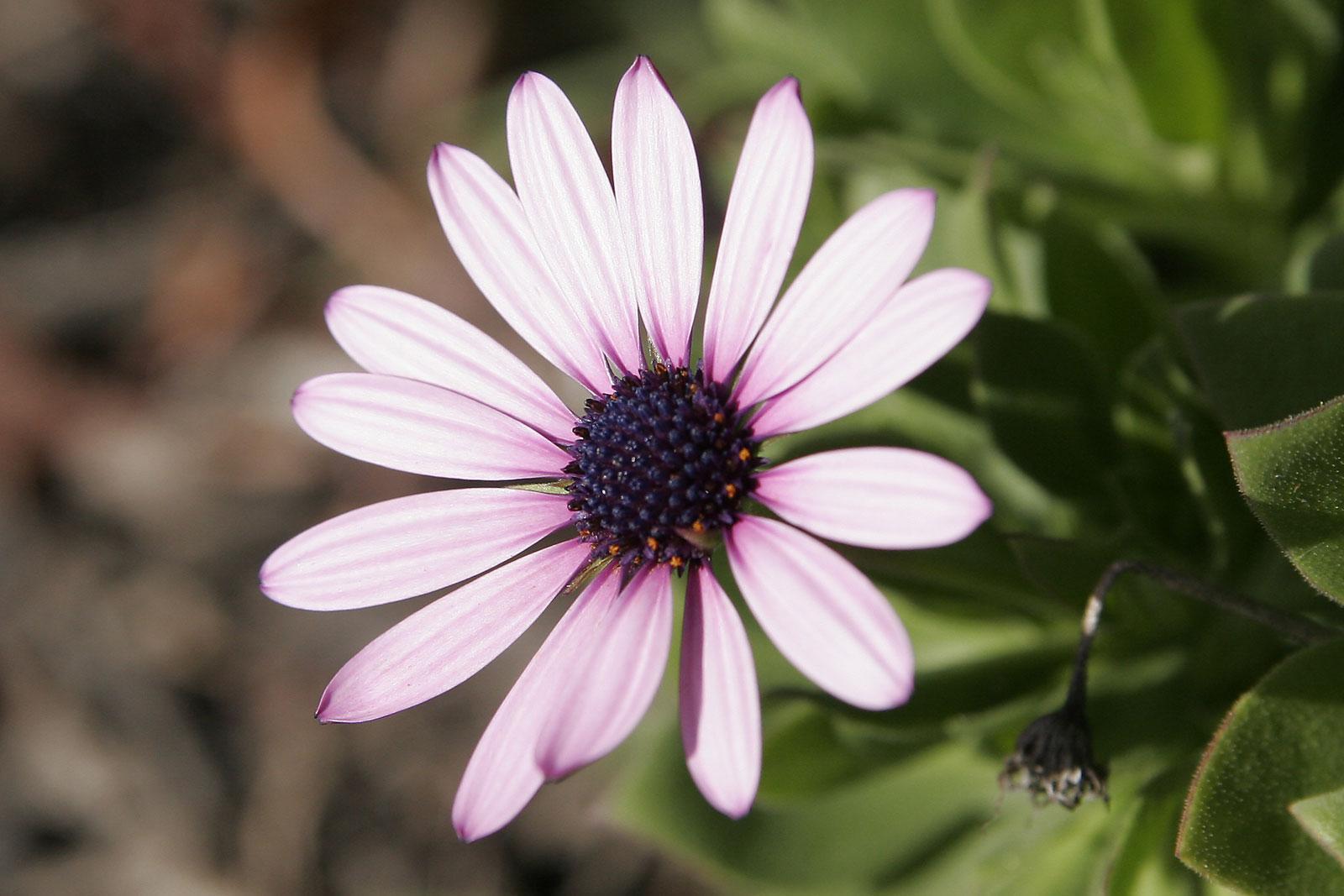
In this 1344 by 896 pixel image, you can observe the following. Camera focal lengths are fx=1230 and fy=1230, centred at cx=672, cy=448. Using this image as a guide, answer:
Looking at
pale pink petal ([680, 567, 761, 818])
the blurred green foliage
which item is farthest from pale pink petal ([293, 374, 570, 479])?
the blurred green foliage

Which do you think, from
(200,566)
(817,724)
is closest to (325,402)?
(817,724)

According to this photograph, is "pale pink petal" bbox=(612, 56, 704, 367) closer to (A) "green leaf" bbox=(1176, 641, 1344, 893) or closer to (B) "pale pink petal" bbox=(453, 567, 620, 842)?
(B) "pale pink petal" bbox=(453, 567, 620, 842)

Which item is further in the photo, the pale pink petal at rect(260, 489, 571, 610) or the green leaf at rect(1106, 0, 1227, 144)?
the green leaf at rect(1106, 0, 1227, 144)

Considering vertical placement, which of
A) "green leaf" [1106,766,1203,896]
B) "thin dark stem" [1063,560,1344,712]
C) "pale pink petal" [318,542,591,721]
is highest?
"pale pink petal" [318,542,591,721]

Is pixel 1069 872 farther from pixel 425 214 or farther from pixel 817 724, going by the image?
pixel 425 214

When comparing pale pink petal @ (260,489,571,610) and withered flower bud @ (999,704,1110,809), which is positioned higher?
pale pink petal @ (260,489,571,610)

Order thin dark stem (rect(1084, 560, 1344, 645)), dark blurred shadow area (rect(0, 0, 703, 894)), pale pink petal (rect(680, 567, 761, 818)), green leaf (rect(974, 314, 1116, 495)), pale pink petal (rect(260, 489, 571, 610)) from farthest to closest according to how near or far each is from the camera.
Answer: dark blurred shadow area (rect(0, 0, 703, 894)), green leaf (rect(974, 314, 1116, 495)), pale pink petal (rect(260, 489, 571, 610)), thin dark stem (rect(1084, 560, 1344, 645)), pale pink petal (rect(680, 567, 761, 818))
